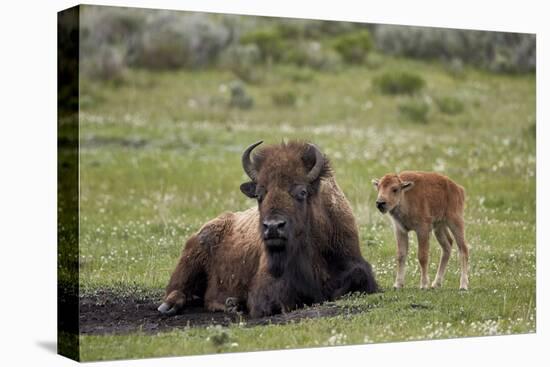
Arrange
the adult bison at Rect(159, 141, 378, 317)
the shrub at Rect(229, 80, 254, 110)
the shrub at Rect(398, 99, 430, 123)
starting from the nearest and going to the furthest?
the adult bison at Rect(159, 141, 378, 317), the shrub at Rect(398, 99, 430, 123), the shrub at Rect(229, 80, 254, 110)

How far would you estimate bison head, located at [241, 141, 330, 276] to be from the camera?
1009cm

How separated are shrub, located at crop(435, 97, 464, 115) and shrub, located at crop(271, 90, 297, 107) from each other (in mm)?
4182

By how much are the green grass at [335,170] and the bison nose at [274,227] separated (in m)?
1.00

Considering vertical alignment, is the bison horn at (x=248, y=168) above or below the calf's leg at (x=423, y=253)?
above

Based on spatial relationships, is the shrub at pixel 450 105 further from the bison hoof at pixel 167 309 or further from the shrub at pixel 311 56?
the bison hoof at pixel 167 309

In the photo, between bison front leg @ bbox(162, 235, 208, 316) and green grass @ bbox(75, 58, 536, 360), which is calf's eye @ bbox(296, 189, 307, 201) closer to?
green grass @ bbox(75, 58, 536, 360)

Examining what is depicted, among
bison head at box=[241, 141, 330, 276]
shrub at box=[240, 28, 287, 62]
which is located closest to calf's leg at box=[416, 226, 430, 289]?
bison head at box=[241, 141, 330, 276]

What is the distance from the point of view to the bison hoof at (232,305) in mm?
11195

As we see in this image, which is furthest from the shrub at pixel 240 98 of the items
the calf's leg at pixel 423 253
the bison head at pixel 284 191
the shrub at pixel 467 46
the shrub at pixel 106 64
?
the bison head at pixel 284 191

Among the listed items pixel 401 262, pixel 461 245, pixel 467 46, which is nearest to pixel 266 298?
pixel 401 262

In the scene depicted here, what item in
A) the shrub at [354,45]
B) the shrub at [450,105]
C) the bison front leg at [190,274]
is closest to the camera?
the bison front leg at [190,274]

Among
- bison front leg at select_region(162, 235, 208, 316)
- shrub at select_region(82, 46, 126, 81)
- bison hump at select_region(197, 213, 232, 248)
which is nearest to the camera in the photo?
bison front leg at select_region(162, 235, 208, 316)

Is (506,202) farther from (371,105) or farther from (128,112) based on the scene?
(128,112)

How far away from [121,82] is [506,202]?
443 inches
